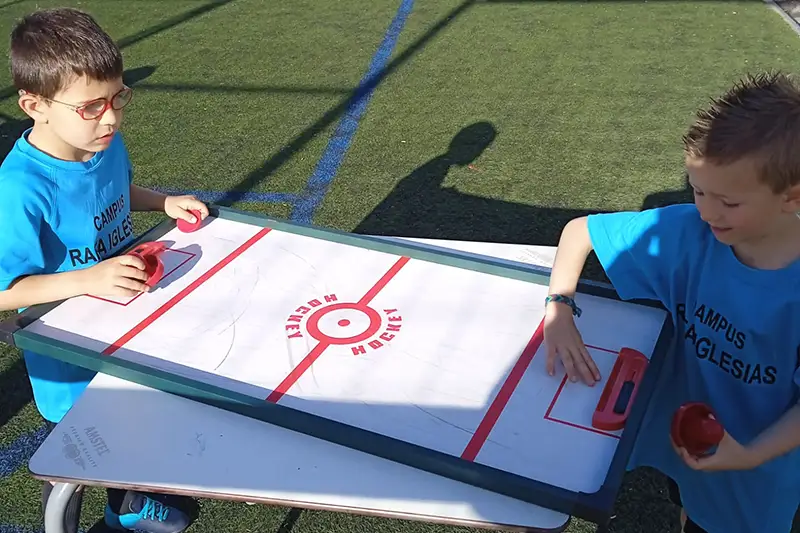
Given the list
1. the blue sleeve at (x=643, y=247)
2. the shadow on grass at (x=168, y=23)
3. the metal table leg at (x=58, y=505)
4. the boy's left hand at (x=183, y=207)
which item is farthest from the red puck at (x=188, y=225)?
the shadow on grass at (x=168, y=23)

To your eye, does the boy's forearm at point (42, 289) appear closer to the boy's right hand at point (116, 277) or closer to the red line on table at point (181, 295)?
the boy's right hand at point (116, 277)

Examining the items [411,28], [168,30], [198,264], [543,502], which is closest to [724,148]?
[543,502]

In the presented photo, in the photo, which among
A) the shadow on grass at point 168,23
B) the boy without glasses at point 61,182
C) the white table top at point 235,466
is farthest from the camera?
the shadow on grass at point 168,23

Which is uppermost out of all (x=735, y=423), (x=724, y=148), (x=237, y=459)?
(x=724, y=148)

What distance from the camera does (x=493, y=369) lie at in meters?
1.55

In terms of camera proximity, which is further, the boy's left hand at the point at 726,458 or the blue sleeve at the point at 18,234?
the blue sleeve at the point at 18,234

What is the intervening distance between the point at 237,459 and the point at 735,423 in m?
1.05

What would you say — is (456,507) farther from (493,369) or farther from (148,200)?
(148,200)

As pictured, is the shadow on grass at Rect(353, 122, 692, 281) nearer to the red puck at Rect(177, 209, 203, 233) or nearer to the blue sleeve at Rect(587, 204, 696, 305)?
the red puck at Rect(177, 209, 203, 233)

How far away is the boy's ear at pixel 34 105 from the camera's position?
179cm

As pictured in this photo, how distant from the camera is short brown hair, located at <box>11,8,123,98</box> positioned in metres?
1.77

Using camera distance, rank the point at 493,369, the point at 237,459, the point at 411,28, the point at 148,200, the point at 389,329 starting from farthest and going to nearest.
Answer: the point at 411,28, the point at 148,200, the point at 389,329, the point at 493,369, the point at 237,459

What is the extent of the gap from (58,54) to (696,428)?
1.61 m

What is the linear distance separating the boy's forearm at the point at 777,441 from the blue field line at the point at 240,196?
2869 millimetres
